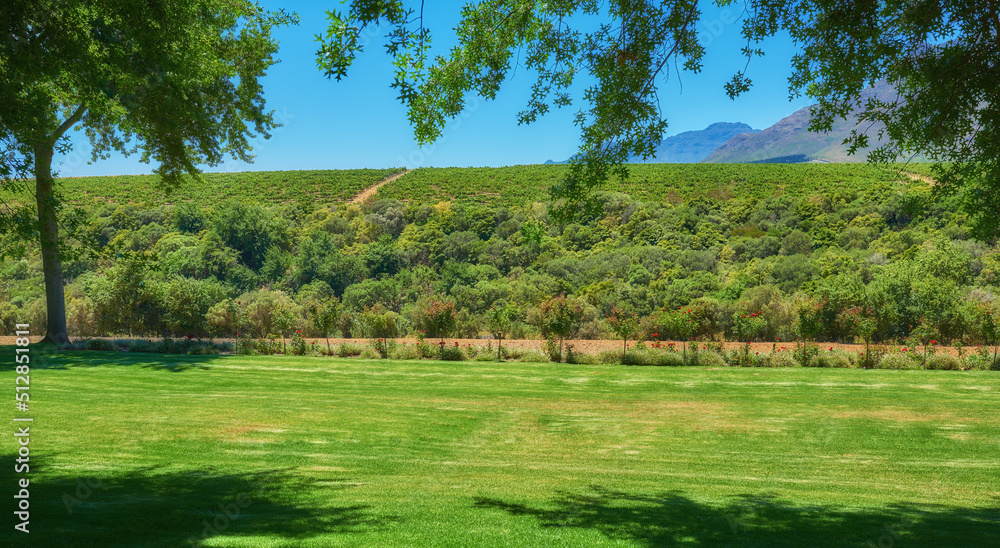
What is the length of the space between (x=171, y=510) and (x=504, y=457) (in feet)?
14.4

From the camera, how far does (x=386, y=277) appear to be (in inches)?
1389

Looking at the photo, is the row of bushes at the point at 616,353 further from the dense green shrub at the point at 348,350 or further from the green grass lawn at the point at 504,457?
the green grass lawn at the point at 504,457

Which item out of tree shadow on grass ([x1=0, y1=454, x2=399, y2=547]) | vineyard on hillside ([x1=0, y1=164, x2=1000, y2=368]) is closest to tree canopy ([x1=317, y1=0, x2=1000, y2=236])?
vineyard on hillside ([x1=0, y1=164, x2=1000, y2=368])

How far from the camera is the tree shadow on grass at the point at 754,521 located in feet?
15.1

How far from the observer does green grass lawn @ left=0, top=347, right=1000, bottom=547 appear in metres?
4.73

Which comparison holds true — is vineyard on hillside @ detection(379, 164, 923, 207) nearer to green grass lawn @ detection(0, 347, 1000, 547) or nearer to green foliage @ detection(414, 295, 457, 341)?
green foliage @ detection(414, 295, 457, 341)

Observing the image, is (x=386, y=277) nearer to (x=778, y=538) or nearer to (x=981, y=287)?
(x=981, y=287)

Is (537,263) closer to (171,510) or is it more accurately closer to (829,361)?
(829,361)

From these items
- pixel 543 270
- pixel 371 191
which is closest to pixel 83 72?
pixel 543 270

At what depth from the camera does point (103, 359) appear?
15.1m

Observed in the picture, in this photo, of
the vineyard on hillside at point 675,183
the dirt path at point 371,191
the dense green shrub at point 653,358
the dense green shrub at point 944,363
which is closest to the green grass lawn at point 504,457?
the dense green shrub at point 944,363

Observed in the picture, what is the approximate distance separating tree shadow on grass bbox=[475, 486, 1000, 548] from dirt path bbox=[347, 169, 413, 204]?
47.5m

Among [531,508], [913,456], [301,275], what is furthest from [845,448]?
[301,275]

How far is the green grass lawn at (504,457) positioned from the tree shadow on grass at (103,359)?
0.19 m
